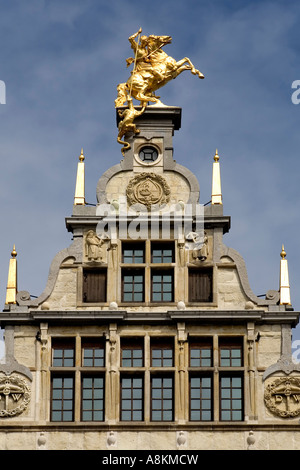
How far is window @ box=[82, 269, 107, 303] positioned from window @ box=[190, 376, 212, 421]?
3708 millimetres

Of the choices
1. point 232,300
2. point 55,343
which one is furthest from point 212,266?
point 55,343

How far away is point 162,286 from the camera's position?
4819 centimetres

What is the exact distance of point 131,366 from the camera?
155 ft

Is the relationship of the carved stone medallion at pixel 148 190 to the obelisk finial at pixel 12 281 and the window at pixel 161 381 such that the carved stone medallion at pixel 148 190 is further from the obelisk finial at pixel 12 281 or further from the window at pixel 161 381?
the window at pixel 161 381

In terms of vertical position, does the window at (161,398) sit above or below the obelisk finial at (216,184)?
below

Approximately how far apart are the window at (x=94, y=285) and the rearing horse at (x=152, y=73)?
5530mm

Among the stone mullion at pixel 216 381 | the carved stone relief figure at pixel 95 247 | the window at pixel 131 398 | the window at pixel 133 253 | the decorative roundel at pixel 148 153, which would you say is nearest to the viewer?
the stone mullion at pixel 216 381

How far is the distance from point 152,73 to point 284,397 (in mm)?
11057

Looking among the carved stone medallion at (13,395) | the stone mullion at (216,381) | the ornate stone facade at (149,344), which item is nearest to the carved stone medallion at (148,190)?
the ornate stone facade at (149,344)

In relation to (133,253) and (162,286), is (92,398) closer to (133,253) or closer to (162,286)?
(162,286)

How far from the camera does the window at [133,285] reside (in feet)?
158

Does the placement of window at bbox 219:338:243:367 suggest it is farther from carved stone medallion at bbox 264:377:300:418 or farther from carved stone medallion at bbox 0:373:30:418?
carved stone medallion at bbox 0:373:30:418

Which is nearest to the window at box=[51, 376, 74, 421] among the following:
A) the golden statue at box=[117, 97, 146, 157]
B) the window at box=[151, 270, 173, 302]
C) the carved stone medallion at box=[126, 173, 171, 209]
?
the window at box=[151, 270, 173, 302]
